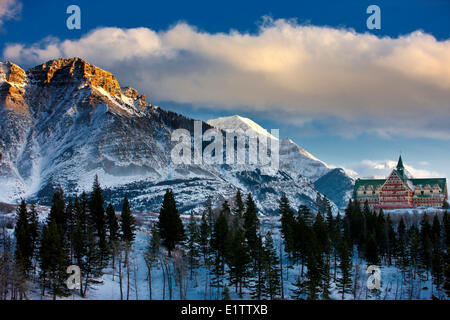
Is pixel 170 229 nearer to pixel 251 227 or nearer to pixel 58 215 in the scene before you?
pixel 251 227

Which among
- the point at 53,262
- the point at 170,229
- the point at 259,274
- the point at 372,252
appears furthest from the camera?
the point at 372,252

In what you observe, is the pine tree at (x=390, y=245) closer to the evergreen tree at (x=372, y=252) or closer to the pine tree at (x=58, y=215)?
the evergreen tree at (x=372, y=252)

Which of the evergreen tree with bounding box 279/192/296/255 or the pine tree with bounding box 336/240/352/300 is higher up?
the evergreen tree with bounding box 279/192/296/255

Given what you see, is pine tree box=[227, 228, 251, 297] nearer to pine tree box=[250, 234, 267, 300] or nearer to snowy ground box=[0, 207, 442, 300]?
pine tree box=[250, 234, 267, 300]

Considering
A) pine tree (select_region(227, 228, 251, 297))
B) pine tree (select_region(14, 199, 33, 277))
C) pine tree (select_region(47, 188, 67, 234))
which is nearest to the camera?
pine tree (select_region(14, 199, 33, 277))

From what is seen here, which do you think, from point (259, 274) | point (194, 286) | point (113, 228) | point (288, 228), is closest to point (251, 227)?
point (288, 228)

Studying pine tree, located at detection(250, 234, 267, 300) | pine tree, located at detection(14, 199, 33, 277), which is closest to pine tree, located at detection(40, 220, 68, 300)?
pine tree, located at detection(14, 199, 33, 277)

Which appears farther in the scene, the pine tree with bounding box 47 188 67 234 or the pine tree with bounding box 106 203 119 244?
the pine tree with bounding box 106 203 119 244

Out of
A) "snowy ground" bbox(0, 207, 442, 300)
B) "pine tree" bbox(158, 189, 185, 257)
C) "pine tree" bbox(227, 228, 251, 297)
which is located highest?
"pine tree" bbox(158, 189, 185, 257)

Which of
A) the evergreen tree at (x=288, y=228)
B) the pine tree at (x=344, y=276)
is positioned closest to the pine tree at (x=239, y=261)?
the evergreen tree at (x=288, y=228)

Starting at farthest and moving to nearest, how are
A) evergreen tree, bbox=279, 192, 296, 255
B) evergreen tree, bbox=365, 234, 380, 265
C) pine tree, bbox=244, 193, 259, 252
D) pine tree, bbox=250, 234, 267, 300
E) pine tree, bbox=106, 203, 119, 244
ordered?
evergreen tree, bbox=365, 234, 380, 265
evergreen tree, bbox=279, 192, 296, 255
pine tree, bbox=106, 203, 119, 244
pine tree, bbox=244, 193, 259, 252
pine tree, bbox=250, 234, 267, 300
